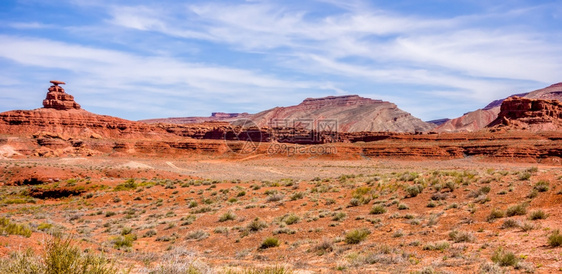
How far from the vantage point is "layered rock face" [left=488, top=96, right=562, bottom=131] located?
81.1 m

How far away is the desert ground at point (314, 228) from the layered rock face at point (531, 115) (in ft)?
255

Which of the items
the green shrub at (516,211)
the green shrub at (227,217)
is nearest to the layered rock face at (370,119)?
the green shrub at (227,217)

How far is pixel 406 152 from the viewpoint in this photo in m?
63.2

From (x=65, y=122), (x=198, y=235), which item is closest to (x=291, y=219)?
(x=198, y=235)

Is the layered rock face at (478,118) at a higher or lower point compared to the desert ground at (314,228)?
higher

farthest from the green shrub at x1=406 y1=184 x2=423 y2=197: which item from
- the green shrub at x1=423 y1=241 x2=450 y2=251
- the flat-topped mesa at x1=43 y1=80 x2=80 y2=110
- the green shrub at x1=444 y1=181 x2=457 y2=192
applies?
the flat-topped mesa at x1=43 y1=80 x2=80 y2=110

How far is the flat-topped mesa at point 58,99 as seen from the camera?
88562mm

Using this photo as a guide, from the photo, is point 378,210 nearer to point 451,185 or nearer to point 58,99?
point 451,185

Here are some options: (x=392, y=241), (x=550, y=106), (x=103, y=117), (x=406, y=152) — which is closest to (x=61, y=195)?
(x=392, y=241)

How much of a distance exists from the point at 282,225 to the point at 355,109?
173 m

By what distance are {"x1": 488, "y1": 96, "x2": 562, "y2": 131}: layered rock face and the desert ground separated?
7786 cm

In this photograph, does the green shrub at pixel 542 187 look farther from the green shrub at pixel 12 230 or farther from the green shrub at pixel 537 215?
the green shrub at pixel 12 230

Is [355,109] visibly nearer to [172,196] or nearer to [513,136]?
[513,136]

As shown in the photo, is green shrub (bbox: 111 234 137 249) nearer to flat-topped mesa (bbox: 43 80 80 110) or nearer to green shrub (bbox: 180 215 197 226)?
green shrub (bbox: 180 215 197 226)
